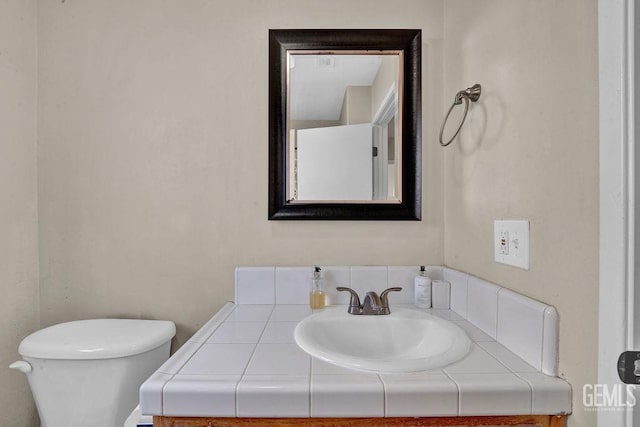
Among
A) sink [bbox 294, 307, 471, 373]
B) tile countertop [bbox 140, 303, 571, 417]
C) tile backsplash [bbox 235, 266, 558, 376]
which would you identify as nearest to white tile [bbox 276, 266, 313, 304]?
tile backsplash [bbox 235, 266, 558, 376]

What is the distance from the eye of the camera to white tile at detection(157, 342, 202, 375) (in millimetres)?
699

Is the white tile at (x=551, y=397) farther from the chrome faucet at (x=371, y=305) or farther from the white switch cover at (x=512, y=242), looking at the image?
the chrome faucet at (x=371, y=305)

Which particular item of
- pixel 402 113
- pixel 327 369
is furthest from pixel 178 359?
pixel 402 113

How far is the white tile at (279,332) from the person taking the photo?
0.87 metres

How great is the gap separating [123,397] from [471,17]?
163 centimetres

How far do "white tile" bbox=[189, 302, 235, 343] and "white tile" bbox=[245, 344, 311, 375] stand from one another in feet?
0.57

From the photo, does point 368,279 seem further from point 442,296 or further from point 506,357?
point 506,357

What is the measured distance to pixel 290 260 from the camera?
123 cm

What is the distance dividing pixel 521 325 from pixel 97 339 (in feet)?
4.01

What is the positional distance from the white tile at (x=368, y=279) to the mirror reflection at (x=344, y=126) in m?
0.27

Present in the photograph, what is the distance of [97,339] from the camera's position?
1025 mm

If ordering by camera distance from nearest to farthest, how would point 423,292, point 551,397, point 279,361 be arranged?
point 551,397
point 279,361
point 423,292

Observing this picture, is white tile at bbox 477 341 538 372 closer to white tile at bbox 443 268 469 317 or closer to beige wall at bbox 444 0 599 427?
beige wall at bbox 444 0 599 427

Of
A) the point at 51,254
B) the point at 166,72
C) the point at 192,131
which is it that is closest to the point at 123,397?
the point at 51,254
